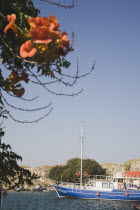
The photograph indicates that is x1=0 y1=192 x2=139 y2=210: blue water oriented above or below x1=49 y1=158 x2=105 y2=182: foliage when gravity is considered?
below

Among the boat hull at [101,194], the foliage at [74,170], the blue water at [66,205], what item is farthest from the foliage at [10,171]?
the foliage at [74,170]

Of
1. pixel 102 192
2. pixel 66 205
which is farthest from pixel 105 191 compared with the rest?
pixel 66 205

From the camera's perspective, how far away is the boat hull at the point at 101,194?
44531mm

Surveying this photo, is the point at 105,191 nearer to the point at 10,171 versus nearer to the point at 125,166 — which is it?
the point at 125,166

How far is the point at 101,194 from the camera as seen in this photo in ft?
150

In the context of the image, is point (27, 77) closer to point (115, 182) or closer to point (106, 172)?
point (115, 182)

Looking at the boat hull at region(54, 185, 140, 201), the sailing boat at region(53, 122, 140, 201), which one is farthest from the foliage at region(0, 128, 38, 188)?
the boat hull at region(54, 185, 140, 201)

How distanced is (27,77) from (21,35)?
1.26 feet

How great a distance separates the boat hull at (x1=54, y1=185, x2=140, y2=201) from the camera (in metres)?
44.5

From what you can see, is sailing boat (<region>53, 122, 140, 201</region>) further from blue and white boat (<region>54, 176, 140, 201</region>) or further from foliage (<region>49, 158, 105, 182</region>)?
foliage (<region>49, 158, 105, 182</region>)

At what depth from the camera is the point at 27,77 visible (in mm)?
2086

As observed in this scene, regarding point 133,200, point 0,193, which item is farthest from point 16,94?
point 133,200

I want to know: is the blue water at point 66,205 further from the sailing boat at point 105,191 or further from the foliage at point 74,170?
the foliage at point 74,170

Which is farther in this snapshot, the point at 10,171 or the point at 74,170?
the point at 74,170
